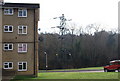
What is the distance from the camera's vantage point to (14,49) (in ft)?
128

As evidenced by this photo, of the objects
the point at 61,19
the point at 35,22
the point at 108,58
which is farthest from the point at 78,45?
the point at 35,22

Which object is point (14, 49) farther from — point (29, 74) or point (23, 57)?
point (29, 74)

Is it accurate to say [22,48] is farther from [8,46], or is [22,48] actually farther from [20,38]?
[8,46]

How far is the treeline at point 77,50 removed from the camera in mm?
85188

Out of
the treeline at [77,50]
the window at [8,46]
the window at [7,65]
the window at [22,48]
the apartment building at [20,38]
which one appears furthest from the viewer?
the treeline at [77,50]

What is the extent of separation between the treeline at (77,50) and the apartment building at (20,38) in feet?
146

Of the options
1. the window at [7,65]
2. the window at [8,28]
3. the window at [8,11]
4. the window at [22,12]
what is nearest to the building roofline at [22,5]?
the window at [22,12]

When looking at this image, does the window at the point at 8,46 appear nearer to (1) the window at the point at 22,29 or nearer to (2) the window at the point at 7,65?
(2) the window at the point at 7,65

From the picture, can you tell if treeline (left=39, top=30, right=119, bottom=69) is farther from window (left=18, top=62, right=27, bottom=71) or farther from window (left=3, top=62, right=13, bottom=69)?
window (left=3, top=62, right=13, bottom=69)

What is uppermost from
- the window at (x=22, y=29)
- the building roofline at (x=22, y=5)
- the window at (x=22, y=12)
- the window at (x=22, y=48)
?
the building roofline at (x=22, y=5)

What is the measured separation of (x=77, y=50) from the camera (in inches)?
3410

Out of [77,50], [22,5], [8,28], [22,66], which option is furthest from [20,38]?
[77,50]

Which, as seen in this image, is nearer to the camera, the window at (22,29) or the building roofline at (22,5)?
the building roofline at (22,5)

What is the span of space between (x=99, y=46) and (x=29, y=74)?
175 feet
